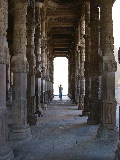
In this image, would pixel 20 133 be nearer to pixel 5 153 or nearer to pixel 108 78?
pixel 5 153

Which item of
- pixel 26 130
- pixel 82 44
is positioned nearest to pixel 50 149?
pixel 26 130

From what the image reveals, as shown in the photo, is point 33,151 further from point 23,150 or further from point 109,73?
point 109,73

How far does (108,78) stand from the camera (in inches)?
360

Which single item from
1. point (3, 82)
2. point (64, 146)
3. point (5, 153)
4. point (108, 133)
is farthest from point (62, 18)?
point (5, 153)

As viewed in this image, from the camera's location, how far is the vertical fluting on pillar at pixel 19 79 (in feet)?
29.7

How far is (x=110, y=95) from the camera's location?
9141 mm

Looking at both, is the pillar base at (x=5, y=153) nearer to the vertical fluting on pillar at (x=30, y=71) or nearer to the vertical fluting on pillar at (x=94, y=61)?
the vertical fluting on pillar at (x=30, y=71)

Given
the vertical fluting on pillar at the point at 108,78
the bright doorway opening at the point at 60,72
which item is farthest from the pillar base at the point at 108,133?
the bright doorway opening at the point at 60,72

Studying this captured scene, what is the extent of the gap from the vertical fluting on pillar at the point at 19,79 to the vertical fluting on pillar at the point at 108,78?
2.75 metres

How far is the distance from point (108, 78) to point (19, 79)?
3.11 metres

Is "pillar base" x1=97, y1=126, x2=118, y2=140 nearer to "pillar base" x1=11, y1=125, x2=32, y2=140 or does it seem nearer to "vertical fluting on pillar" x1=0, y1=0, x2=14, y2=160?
"pillar base" x1=11, y1=125, x2=32, y2=140

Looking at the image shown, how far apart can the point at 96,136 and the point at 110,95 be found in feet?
5.29

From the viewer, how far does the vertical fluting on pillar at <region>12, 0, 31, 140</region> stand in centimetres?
906

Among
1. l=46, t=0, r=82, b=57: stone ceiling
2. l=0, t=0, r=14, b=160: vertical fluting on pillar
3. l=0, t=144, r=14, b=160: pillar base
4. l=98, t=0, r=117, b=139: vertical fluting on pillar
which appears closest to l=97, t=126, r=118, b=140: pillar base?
l=98, t=0, r=117, b=139: vertical fluting on pillar
